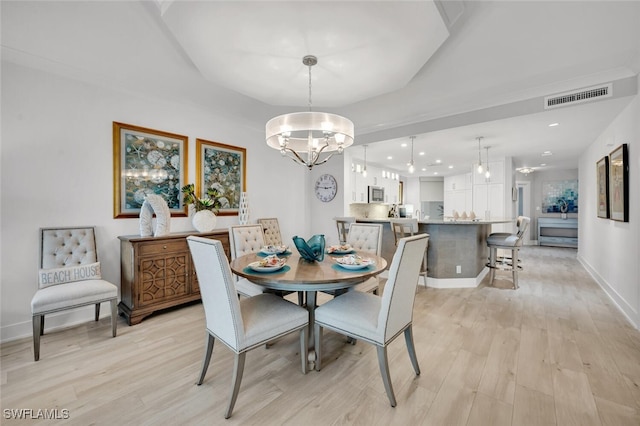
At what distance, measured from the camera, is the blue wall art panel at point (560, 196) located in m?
8.05

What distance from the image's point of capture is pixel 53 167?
2.70 metres

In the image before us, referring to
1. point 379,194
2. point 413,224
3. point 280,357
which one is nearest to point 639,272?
point 413,224

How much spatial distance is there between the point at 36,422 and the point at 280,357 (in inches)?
58.4

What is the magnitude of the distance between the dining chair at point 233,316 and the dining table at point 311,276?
18 cm

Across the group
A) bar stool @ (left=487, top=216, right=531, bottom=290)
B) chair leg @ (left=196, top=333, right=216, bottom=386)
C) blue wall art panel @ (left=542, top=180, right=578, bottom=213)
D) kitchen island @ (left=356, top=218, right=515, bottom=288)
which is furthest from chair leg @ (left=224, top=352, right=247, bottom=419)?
blue wall art panel @ (left=542, top=180, right=578, bottom=213)

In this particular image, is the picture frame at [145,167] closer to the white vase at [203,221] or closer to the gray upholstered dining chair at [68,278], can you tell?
the white vase at [203,221]

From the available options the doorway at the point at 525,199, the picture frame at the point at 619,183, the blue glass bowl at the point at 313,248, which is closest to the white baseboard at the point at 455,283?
the picture frame at the point at 619,183

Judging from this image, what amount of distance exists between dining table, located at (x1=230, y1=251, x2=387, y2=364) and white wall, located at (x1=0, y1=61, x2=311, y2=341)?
1.99m

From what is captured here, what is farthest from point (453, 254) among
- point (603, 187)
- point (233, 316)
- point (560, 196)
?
point (560, 196)

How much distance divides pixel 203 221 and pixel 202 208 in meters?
0.22

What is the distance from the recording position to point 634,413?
62.2 inches

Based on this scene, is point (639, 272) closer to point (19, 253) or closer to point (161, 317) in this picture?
point (161, 317)

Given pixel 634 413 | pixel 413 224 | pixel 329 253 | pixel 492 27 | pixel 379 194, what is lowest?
pixel 634 413

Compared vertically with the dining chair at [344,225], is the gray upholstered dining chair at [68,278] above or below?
below
